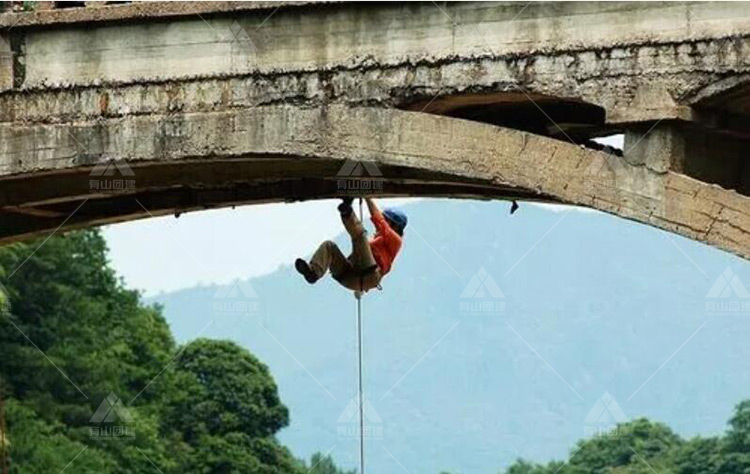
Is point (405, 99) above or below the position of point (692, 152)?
above

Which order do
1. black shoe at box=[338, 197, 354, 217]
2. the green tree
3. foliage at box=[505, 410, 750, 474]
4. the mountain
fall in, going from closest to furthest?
1. black shoe at box=[338, 197, 354, 217]
2. the green tree
3. foliage at box=[505, 410, 750, 474]
4. the mountain

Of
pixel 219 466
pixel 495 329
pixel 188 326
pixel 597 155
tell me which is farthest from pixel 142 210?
pixel 188 326

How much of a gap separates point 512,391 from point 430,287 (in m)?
14.4

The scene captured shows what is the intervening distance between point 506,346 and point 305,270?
130 meters

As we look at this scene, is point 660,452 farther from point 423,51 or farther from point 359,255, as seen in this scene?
point 423,51

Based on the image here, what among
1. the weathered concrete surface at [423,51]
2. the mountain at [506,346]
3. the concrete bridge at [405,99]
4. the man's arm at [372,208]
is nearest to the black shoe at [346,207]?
the concrete bridge at [405,99]

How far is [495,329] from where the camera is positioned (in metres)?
151

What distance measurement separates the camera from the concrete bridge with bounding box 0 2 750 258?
15.6 metres

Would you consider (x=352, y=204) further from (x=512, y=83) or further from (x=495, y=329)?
(x=495, y=329)

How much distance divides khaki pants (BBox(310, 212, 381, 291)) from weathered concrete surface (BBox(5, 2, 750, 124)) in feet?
5.79

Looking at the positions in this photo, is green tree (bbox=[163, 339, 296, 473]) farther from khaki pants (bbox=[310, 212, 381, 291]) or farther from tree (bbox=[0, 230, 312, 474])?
khaki pants (bbox=[310, 212, 381, 291])

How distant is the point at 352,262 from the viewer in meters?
18.5

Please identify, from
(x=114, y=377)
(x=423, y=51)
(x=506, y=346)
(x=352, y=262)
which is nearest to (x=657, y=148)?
(x=423, y=51)

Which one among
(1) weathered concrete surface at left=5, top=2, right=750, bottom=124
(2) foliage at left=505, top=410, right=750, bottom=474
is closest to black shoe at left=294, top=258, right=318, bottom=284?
(1) weathered concrete surface at left=5, top=2, right=750, bottom=124
